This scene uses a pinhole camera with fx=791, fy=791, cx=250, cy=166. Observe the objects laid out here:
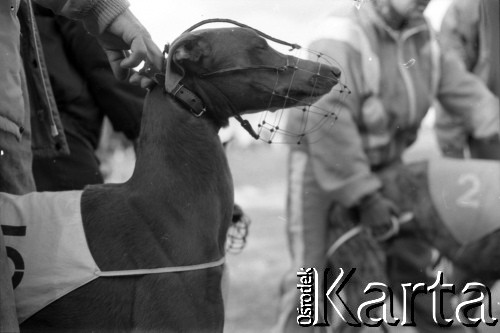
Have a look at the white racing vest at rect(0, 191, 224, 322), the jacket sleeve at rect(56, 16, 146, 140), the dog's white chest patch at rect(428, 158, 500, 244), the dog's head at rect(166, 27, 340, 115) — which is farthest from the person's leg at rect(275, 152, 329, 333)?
the white racing vest at rect(0, 191, 224, 322)

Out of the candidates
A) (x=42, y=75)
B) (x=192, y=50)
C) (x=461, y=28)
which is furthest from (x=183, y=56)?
(x=461, y=28)

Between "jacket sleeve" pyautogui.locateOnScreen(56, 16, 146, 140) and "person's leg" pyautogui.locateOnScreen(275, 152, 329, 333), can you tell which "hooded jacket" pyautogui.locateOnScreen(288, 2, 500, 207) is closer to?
"person's leg" pyautogui.locateOnScreen(275, 152, 329, 333)

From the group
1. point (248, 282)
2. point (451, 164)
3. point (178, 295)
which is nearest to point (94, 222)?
point (178, 295)

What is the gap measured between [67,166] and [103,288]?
72cm

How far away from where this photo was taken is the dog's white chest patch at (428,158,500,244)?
236 centimetres

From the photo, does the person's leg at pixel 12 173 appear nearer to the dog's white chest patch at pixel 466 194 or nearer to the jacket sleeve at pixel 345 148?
the jacket sleeve at pixel 345 148

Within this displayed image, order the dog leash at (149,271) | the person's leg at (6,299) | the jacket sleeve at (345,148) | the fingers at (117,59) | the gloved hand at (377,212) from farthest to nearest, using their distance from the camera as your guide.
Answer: the gloved hand at (377,212) < the jacket sleeve at (345,148) < the fingers at (117,59) < the dog leash at (149,271) < the person's leg at (6,299)

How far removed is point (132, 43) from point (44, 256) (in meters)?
0.50

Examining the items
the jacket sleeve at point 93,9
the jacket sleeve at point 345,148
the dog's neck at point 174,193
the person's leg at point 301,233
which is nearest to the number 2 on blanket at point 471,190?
the jacket sleeve at point 345,148

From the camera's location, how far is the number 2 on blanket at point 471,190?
2361 mm

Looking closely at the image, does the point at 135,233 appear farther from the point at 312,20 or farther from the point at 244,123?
the point at 312,20

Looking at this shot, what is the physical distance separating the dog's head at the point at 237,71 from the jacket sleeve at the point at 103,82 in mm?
572

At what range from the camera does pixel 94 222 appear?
1.71 meters

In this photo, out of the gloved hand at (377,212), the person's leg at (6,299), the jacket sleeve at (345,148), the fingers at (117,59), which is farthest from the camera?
the gloved hand at (377,212)
